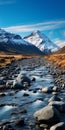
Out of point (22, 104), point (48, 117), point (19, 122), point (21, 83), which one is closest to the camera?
point (48, 117)

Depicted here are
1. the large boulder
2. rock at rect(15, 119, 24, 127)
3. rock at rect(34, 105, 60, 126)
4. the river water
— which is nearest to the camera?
rock at rect(34, 105, 60, 126)

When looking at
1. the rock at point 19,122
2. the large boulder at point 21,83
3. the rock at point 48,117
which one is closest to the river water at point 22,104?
the rock at point 19,122

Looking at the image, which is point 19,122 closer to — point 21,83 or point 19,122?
point 19,122

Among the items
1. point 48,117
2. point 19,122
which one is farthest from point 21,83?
point 48,117

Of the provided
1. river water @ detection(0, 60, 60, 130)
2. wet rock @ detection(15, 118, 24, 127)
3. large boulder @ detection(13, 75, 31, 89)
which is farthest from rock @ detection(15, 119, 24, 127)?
large boulder @ detection(13, 75, 31, 89)

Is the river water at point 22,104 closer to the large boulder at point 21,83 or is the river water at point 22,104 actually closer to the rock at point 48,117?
the rock at point 48,117

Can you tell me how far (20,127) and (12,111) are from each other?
14.8 feet

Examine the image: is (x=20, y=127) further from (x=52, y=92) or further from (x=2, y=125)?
(x=52, y=92)

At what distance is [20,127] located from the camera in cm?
1967

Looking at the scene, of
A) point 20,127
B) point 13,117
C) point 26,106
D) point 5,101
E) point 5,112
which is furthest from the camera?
point 5,101

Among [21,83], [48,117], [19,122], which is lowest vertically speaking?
[19,122]

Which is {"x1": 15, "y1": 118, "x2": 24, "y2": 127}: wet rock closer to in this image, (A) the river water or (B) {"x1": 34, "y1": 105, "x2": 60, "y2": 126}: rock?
(A) the river water

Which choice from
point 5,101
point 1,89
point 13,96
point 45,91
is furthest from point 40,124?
point 1,89

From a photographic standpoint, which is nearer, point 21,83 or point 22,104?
point 22,104
